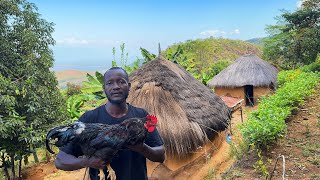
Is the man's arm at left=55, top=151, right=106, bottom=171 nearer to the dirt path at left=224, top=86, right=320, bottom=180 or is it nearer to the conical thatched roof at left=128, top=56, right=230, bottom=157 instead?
the dirt path at left=224, top=86, right=320, bottom=180

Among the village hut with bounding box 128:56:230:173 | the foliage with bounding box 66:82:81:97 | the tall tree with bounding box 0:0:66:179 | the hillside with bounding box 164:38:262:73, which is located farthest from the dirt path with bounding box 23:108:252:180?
the hillside with bounding box 164:38:262:73

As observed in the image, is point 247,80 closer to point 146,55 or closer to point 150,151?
point 146,55

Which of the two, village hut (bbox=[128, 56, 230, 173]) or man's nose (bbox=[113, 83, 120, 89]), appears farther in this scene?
village hut (bbox=[128, 56, 230, 173])

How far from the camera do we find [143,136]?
1.92 metres

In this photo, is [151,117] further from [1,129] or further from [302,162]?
[1,129]

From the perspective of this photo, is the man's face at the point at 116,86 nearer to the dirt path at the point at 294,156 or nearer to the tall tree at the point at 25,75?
the dirt path at the point at 294,156

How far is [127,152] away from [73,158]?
1.23 feet

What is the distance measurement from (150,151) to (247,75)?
17635 mm

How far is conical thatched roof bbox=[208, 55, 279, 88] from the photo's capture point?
1817 cm

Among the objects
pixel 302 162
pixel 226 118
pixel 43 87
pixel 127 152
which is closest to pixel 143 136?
pixel 127 152

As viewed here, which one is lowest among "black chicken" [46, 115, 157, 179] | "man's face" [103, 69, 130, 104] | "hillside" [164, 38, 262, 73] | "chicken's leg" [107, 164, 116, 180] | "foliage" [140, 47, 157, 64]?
"chicken's leg" [107, 164, 116, 180]

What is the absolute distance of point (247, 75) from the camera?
1864 cm

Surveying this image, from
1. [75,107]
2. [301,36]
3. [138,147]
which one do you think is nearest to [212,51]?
[301,36]

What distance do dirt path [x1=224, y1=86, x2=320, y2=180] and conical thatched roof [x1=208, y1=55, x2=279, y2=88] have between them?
1246cm
